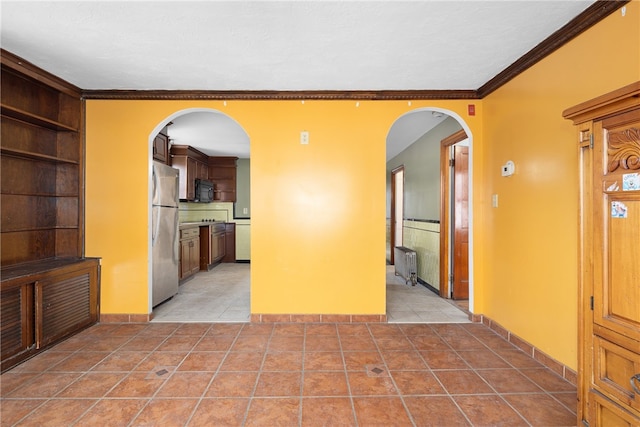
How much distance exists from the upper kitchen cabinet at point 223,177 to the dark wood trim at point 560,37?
5531 millimetres

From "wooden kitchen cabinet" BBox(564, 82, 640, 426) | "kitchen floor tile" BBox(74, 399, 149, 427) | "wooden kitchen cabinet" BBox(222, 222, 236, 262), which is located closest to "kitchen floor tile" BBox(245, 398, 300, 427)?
"kitchen floor tile" BBox(74, 399, 149, 427)

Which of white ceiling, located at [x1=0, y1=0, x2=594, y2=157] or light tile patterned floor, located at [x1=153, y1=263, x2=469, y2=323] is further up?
white ceiling, located at [x1=0, y1=0, x2=594, y2=157]

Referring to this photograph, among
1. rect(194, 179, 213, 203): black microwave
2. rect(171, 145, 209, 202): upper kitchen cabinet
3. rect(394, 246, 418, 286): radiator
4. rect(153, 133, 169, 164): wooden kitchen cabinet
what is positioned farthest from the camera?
rect(194, 179, 213, 203): black microwave

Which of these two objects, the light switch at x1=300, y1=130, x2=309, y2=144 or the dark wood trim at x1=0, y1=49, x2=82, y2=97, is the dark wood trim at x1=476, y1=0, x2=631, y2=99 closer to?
the light switch at x1=300, y1=130, x2=309, y2=144

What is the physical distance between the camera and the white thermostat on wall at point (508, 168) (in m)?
2.69

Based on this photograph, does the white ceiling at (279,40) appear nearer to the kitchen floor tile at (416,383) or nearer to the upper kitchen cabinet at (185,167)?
the kitchen floor tile at (416,383)

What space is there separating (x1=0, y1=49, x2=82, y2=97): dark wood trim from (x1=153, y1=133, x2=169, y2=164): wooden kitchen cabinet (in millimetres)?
900

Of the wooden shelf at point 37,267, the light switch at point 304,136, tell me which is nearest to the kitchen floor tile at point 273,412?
the wooden shelf at point 37,267

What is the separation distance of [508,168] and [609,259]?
1560mm

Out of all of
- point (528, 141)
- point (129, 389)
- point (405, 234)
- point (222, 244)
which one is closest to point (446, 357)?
point (528, 141)

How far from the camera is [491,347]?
8.52ft

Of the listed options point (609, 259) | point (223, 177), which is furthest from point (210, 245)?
point (609, 259)

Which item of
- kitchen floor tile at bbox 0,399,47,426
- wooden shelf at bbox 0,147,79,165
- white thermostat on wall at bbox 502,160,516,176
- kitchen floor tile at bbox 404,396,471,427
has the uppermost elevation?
wooden shelf at bbox 0,147,79,165

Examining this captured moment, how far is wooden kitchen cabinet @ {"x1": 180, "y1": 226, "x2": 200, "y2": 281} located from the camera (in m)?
4.83
